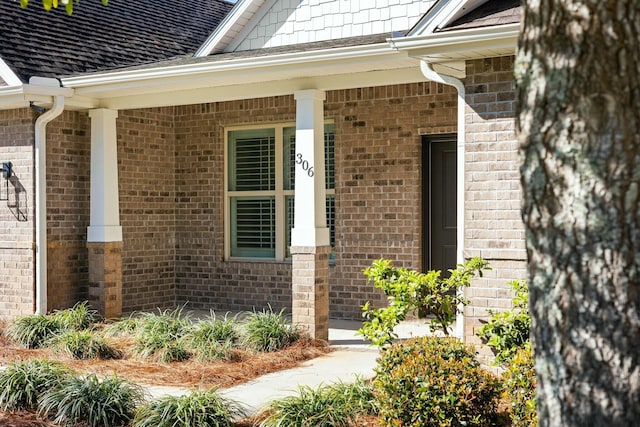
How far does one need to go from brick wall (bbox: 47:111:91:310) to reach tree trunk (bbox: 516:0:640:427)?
9585mm

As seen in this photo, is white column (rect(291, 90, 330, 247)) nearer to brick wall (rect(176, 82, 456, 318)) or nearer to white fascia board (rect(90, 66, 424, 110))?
white fascia board (rect(90, 66, 424, 110))

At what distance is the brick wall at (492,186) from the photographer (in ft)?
24.4

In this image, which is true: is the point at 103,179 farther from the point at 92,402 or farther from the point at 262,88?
the point at 92,402

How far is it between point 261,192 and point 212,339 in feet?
12.5

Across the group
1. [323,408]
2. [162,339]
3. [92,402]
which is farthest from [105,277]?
[323,408]

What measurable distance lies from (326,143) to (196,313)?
314 centimetres

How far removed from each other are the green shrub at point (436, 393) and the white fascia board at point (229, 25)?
6.68 meters

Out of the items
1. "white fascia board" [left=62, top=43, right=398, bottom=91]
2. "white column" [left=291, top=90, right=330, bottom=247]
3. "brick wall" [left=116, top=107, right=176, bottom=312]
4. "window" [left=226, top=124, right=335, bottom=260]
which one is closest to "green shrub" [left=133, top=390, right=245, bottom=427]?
"white column" [left=291, top=90, right=330, bottom=247]

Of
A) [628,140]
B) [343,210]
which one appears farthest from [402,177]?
[628,140]

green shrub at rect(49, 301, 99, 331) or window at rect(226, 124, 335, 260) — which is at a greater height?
window at rect(226, 124, 335, 260)

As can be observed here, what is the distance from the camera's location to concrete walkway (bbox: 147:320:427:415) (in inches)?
277

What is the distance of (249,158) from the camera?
1243 centimetres

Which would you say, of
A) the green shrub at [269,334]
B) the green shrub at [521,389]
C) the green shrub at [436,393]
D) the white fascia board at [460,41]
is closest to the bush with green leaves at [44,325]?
the green shrub at [269,334]

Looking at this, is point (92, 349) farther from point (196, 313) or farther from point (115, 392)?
point (196, 313)
